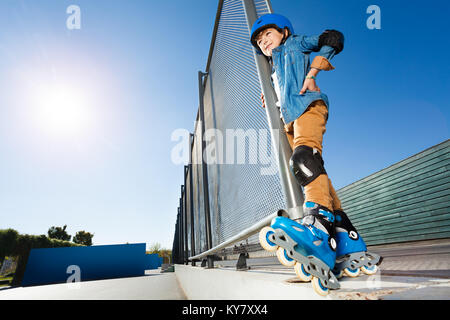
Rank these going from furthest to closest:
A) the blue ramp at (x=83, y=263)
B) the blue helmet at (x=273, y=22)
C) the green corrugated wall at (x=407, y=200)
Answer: the blue ramp at (x=83, y=263) → the green corrugated wall at (x=407, y=200) → the blue helmet at (x=273, y=22)

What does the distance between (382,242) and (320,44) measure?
1231 cm

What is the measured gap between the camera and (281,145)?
1105 mm

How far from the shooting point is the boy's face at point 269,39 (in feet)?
3.97

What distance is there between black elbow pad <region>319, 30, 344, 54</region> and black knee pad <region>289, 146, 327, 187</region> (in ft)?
1.81

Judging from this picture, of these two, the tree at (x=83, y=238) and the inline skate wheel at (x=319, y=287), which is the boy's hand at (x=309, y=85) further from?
the tree at (x=83, y=238)

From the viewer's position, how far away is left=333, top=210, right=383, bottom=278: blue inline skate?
776 mm

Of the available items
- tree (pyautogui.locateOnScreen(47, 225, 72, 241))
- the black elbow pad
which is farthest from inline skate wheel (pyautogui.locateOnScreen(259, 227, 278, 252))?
tree (pyautogui.locateOnScreen(47, 225, 72, 241))

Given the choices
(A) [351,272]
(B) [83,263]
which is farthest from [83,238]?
(A) [351,272]

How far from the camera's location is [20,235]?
59.6 ft

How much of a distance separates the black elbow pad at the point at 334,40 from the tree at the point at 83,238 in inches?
2645

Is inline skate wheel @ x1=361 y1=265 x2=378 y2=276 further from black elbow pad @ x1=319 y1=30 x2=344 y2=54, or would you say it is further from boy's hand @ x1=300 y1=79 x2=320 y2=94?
black elbow pad @ x1=319 y1=30 x2=344 y2=54

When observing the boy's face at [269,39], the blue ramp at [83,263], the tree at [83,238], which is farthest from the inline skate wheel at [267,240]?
the tree at [83,238]

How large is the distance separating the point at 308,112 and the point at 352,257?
2.03ft

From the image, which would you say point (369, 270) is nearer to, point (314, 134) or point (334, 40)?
point (314, 134)
